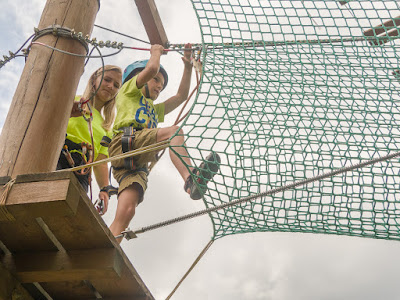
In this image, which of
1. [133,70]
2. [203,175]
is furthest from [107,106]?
[203,175]

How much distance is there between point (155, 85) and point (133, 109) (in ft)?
1.00

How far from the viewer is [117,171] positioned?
2.96 meters

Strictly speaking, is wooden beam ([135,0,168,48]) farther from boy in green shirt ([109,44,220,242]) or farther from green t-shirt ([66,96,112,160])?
green t-shirt ([66,96,112,160])

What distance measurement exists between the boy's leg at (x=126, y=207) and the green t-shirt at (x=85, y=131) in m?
0.35

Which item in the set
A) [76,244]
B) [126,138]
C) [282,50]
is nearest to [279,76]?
[282,50]

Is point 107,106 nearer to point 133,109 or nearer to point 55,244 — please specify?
point 133,109

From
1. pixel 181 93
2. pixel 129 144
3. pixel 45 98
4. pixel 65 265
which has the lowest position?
pixel 65 265

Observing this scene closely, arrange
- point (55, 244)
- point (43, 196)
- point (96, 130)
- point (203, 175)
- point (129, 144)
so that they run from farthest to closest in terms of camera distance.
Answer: point (96, 130) → point (129, 144) → point (203, 175) → point (55, 244) → point (43, 196)

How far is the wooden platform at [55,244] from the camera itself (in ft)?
4.49

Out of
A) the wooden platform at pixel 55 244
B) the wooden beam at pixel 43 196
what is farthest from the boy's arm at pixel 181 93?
the wooden beam at pixel 43 196

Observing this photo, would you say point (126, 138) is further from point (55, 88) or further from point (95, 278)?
point (95, 278)

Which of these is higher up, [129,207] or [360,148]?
[129,207]

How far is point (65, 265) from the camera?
5.17 feet

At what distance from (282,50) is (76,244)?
1.52 metres
